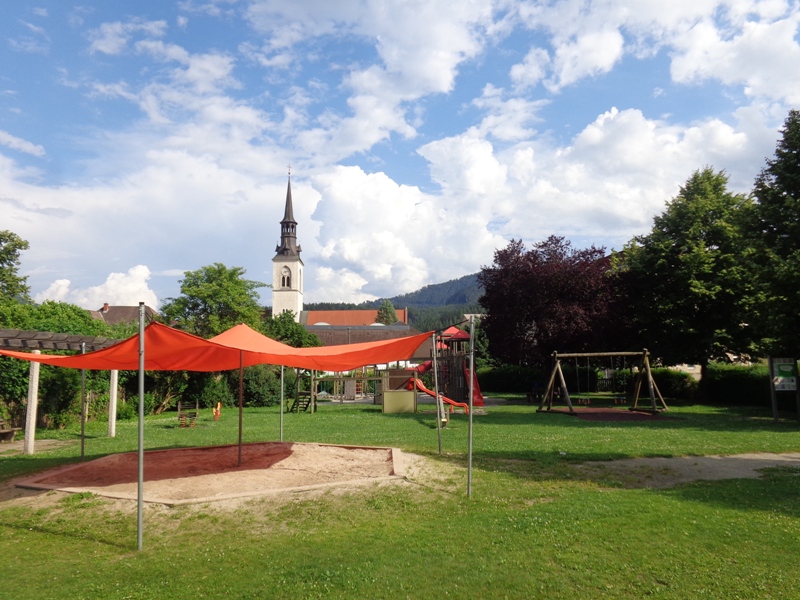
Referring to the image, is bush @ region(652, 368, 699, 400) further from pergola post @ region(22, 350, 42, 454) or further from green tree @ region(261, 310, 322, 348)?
pergola post @ region(22, 350, 42, 454)

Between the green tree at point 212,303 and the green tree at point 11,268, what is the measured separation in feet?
28.2

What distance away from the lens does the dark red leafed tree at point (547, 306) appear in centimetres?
2505

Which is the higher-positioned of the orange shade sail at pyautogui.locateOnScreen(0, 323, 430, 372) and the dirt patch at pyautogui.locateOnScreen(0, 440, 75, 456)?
the orange shade sail at pyautogui.locateOnScreen(0, 323, 430, 372)

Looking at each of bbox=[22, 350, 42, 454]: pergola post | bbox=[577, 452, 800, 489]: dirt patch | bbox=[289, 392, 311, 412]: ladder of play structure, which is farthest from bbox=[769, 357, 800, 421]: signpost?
bbox=[22, 350, 42, 454]: pergola post

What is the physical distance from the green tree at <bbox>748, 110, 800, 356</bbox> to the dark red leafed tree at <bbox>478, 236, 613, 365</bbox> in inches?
250

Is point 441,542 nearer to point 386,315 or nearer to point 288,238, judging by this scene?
point 288,238

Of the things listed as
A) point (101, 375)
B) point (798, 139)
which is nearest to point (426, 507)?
point (101, 375)

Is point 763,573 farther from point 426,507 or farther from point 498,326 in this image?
point 498,326

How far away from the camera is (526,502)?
7.39 metres

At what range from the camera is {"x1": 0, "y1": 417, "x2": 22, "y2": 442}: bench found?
14.4 meters

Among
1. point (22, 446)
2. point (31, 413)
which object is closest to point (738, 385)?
point (31, 413)

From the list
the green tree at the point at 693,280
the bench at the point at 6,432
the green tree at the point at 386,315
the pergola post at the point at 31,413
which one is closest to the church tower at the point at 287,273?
the green tree at the point at 386,315

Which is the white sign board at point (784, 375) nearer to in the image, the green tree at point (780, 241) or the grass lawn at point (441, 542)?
the green tree at point (780, 241)

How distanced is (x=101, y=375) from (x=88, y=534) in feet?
46.2
